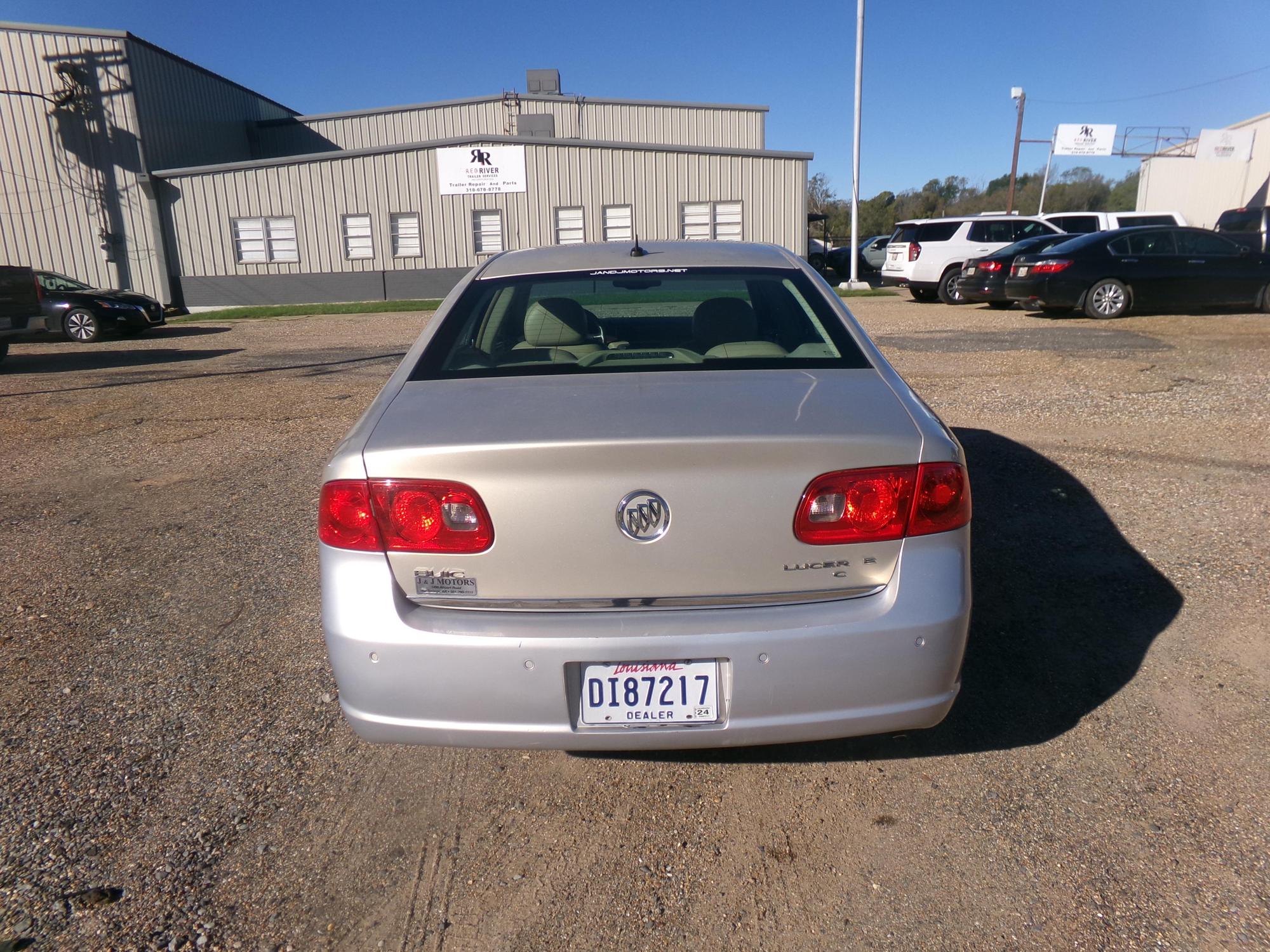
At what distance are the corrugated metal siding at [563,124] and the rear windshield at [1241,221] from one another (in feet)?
54.7

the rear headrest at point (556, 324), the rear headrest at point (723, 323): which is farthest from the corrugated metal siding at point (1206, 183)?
the rear headrest at point (556, 324)

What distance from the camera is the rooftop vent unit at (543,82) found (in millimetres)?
31828

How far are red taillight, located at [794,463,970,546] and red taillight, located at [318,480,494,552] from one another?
2.61 ft

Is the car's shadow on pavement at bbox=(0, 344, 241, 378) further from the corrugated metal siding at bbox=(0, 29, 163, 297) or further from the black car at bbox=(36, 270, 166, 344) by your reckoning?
the corrugated metal siding at bbox=(0, 29, 163, 297)

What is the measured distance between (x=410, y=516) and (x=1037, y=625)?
267 cm

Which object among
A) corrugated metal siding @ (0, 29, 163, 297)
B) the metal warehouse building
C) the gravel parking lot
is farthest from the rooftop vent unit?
the gravel parking lot

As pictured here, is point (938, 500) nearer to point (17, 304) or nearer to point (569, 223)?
point (17, 304)

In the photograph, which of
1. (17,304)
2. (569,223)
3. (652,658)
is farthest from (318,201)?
(652,658)

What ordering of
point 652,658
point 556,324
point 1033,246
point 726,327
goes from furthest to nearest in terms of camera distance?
point 1033,246
point 556,324
point 726,327
point 652,658

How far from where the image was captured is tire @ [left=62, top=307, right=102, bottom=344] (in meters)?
16.0

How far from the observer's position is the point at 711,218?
25.0m

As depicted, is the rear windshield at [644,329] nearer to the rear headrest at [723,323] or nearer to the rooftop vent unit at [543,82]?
the rear headrest at [723,323]

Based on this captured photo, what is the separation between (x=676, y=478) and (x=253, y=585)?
2.91 metres

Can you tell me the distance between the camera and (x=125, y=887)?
7.66 feet
